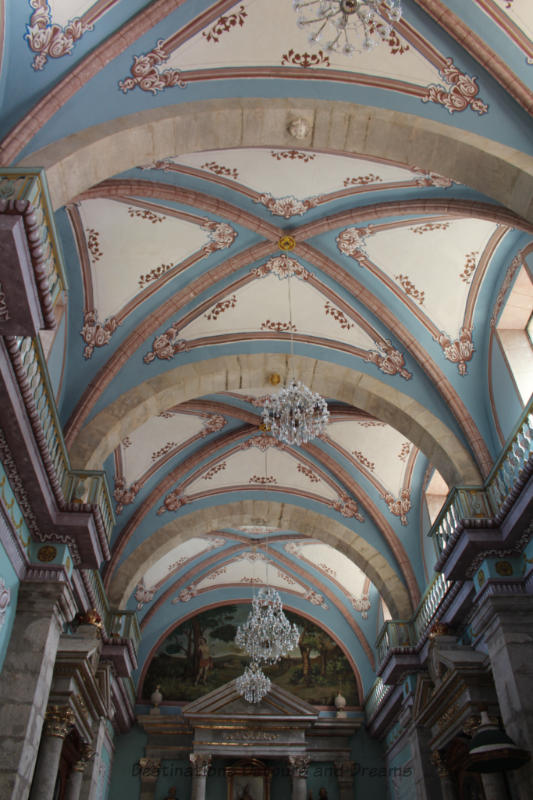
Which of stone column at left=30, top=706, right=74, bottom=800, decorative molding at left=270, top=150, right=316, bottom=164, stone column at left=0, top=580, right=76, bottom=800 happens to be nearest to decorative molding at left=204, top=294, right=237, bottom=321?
decorative molding at left=270, top=150, right=316, bottom=164

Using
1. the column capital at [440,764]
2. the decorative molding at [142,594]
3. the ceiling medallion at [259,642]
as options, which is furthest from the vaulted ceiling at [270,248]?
the column capital at [440,764]

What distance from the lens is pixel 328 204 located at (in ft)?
31.6

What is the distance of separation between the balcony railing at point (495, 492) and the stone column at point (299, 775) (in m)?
8.27

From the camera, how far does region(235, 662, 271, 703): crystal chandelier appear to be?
51.0 ft

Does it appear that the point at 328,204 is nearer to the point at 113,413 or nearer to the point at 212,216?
the point at 212,216

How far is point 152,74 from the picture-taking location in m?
7.11

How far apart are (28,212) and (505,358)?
21.6ft

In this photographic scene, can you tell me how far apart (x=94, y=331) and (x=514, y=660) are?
22.2 feet

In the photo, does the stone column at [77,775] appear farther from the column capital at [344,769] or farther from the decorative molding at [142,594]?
the column capital at [344,769]

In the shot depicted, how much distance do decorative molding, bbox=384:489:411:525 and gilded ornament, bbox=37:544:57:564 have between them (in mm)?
7020

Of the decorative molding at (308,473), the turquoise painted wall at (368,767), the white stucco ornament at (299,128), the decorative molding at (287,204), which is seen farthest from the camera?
the turquoise painted wall at (368,767)

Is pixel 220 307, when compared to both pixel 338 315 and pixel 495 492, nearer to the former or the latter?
pixel 338 315

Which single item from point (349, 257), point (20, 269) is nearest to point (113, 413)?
point (349, 257)

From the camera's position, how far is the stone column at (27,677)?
695cm
